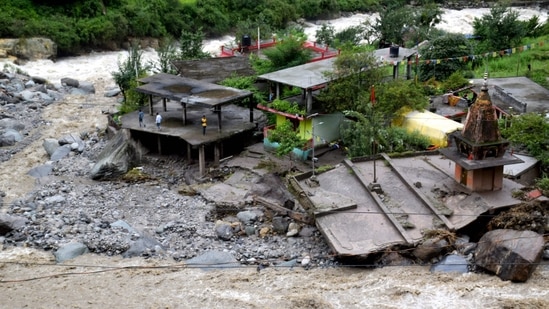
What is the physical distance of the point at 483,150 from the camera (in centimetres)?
2072

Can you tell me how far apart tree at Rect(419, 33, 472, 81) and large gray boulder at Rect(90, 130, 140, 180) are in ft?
55.2

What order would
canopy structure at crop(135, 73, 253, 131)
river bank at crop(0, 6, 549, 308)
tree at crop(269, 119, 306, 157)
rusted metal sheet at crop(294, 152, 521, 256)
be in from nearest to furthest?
river bank at crop(0, 6, 549, 308) → rusted metal sheet at crop(294, 152, 521, 256) → tree at crop(269, 119, 306, 157) → canopy structure at crop(135, 73, 253, 131)

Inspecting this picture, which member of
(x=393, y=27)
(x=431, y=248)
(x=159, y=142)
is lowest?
(x=431, y=248)

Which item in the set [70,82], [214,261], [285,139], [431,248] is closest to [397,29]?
[70,82]

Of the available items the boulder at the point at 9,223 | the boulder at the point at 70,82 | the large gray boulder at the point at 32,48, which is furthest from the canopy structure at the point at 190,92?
the large gray boulder at the point at 32,48

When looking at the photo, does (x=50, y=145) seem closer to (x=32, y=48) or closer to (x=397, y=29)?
(x=32, y=48)

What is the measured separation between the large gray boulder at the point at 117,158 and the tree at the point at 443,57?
1681 cm

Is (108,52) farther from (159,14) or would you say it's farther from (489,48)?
(489,48)

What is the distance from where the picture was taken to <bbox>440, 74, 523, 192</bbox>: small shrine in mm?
20625

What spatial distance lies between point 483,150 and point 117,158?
Answer: 15.6 m

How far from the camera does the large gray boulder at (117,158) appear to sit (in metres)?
27.8

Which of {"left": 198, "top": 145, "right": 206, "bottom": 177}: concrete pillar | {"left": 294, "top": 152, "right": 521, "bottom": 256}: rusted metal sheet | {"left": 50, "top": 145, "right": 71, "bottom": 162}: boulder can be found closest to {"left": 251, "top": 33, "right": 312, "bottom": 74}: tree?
{"left": 198, "top": 145, "right": 206, "bottom": 177}: concrete pillar

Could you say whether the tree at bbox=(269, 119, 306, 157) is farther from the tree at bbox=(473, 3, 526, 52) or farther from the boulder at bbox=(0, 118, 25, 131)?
the tree at bbox=(473, 3, 526, 52)

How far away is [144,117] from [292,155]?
26.1 feet
